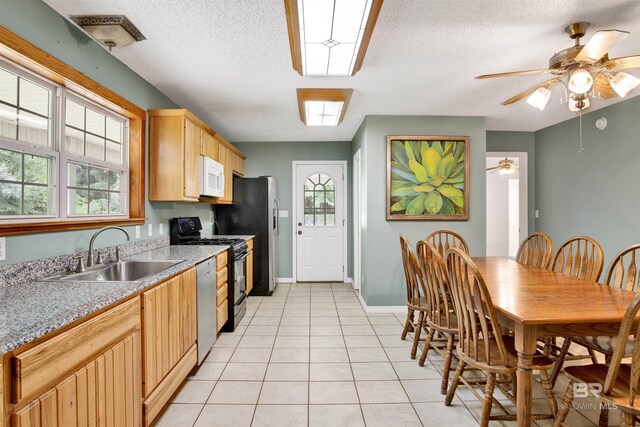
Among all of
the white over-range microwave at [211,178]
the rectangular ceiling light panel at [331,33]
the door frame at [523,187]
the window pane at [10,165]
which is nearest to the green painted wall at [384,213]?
the door frame at [523,187]

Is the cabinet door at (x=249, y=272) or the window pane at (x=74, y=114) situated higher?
the window pane at (x=74, y=114)

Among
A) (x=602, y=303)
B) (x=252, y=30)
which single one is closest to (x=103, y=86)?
(x=252, y=30)

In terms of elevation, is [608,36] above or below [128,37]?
below

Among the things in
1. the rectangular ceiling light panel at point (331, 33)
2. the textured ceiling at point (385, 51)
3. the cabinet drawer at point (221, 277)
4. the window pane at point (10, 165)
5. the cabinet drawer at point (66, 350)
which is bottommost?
the cabinet drawer at point (221, 277)

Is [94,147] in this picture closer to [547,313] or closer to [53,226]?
[53,226]

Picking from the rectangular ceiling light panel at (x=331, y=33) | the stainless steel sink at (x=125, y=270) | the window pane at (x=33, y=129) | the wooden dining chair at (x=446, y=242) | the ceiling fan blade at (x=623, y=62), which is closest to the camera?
the rectangular ceiling light panel at (x=331, y=33)

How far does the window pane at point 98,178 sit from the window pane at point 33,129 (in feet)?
1.53

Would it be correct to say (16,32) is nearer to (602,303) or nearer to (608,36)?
(608,36)

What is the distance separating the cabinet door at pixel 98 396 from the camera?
3.51ft

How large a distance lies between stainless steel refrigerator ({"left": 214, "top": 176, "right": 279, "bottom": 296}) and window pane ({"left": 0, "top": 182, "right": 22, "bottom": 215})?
9.86 ft

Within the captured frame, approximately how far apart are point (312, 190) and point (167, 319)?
3.72 meters

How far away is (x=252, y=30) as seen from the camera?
2086 mm

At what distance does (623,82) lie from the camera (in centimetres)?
202

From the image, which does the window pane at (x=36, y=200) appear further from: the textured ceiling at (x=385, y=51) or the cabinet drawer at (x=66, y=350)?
the textured ceiling at (x=385, y=51)
